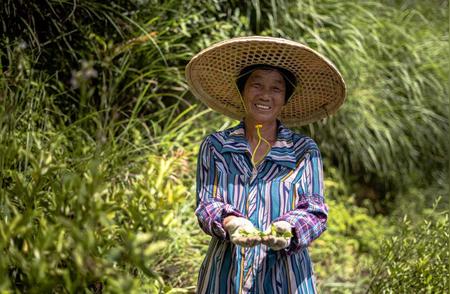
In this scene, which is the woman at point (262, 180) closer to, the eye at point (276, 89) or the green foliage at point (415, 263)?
the eye at point (276, 89)

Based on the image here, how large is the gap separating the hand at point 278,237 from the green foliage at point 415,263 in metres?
1.17

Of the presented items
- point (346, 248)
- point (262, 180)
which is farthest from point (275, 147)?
point (346, 248)

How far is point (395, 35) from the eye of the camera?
226 inches

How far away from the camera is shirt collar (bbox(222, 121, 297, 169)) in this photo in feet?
8.20

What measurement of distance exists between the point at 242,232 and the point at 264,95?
21.7 inches

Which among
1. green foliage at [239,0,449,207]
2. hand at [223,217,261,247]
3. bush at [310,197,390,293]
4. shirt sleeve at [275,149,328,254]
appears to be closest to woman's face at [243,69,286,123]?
shirt sleeve at [275,149,328,254]

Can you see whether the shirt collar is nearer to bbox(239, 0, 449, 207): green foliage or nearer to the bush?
the bush

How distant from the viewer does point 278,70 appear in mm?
2609

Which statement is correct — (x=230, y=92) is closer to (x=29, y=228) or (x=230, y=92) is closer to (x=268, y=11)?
(x=29, y=228)

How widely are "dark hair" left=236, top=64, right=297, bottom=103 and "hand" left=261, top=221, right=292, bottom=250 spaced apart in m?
0.62

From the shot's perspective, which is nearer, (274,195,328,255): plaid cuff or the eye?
(274,195,328,255): plaid cuff

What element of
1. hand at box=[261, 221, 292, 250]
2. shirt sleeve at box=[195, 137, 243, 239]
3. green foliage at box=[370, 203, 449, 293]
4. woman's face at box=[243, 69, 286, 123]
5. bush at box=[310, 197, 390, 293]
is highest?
woman's face at box=[243, 69, 286, 123]

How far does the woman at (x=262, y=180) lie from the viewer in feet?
7.66

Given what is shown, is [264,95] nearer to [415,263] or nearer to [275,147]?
[275,147]
